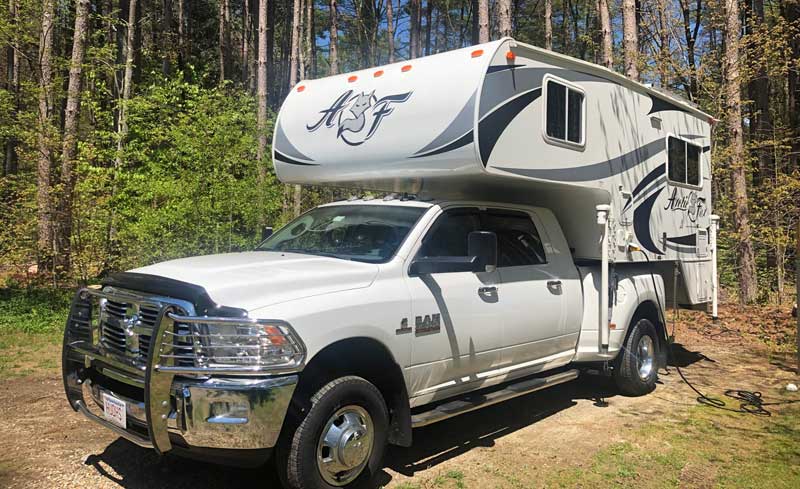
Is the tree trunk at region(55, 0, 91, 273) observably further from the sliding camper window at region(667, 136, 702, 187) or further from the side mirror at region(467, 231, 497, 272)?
the sliding camper window at region(667, 136, 702, 187)

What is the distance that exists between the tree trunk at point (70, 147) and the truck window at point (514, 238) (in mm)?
8350

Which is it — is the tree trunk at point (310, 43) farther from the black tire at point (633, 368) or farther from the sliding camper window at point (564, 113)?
the black tire at point (633, 368)

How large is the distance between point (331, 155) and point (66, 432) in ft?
10.8

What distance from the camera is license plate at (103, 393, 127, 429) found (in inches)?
148

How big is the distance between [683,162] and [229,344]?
258 inches

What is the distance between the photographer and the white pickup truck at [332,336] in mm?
3465


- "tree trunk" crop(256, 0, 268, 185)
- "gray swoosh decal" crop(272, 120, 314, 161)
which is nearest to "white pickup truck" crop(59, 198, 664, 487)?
"gray swoosh decal" crop(272, 120, 314, 161)

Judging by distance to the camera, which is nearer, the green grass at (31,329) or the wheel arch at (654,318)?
the wheel arch at (654,318)

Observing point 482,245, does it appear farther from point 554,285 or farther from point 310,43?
point 310,43

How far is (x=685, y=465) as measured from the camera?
4836 mm

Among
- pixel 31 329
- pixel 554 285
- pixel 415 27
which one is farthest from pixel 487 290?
pixel 415 27

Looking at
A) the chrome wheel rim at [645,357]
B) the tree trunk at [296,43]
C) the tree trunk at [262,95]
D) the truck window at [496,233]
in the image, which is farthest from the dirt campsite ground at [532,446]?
the tree trunk at [296,43]

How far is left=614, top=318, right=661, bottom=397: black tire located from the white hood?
363 centimetres

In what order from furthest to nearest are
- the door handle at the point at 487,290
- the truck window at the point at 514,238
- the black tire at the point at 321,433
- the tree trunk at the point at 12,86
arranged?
the tree trunk at the point at 12,86
the truck window at the point at 514,238
the door handle at the point at 487,290
the black tire at the point at 321,433
